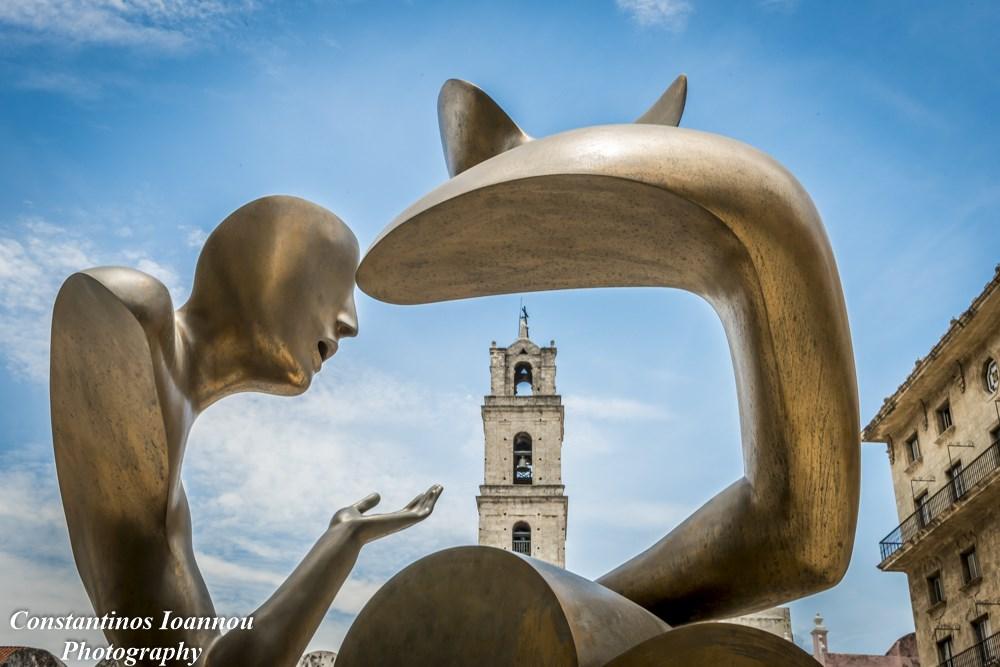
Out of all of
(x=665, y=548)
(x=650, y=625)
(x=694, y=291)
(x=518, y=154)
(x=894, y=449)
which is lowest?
(x=650, y=625)

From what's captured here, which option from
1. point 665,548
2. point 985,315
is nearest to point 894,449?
point 985,315

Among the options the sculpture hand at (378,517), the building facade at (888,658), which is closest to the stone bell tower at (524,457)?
the building facade at (888,658)

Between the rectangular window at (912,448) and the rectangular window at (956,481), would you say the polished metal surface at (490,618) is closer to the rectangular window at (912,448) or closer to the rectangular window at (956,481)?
the rectangular window at (956,481)

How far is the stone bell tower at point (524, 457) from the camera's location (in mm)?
31219

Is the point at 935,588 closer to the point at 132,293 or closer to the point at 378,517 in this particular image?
the point at 378,517

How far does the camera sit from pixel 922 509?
57.0 feet

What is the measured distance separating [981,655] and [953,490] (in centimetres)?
268

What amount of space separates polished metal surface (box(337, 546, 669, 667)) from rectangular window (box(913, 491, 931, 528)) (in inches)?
640

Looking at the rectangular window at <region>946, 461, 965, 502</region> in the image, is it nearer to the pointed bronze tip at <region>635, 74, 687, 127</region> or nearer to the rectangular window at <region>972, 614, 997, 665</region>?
the rectangular window at <region>972, 614, 997, 665</region>

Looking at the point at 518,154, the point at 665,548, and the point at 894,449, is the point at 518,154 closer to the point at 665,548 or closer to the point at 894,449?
the point at 665,548

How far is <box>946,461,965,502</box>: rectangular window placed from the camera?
16.0m

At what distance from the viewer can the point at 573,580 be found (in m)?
2.48

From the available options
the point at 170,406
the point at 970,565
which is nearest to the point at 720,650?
the point at 170,406

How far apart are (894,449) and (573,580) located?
60.2 ft
